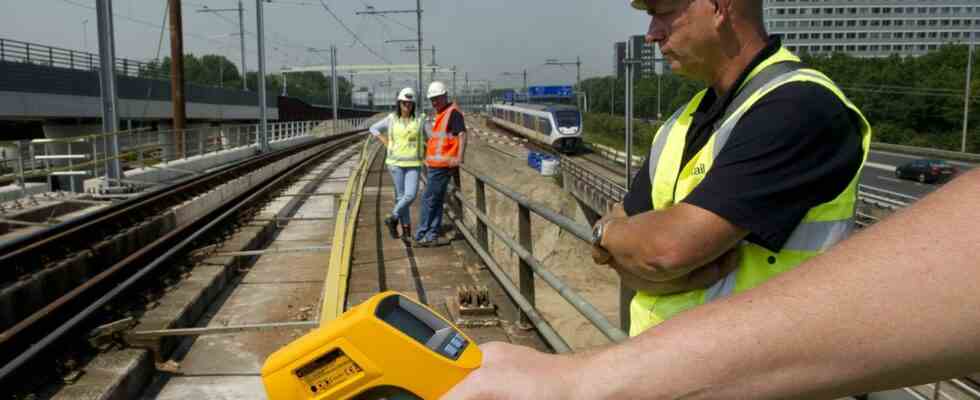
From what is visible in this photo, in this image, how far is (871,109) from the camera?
52531 millimetres

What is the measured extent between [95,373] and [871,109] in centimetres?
5425

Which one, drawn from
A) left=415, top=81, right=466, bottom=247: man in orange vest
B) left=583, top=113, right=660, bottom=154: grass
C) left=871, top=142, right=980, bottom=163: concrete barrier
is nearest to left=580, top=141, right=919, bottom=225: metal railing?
left=871, top=142, right=980, bottom=163: concrete barrier

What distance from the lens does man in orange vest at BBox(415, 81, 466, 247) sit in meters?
9.49

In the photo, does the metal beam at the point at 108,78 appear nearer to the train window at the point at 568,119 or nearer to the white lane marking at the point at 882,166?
the white lane marking at the point at 882,166

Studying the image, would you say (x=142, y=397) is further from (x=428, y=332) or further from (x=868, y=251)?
(x=868, y=251)

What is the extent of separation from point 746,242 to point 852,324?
3.99ft

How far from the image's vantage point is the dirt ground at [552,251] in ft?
81.7

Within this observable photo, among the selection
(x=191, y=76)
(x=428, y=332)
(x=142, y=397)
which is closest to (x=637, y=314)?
(x=428, y=332)

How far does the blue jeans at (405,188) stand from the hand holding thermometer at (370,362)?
8393mm

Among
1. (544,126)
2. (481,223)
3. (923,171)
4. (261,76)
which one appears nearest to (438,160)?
(481,223)

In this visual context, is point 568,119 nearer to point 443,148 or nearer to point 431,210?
point 443,148

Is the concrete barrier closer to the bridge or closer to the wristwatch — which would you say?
the bridge

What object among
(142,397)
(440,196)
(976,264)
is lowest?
(142,397)

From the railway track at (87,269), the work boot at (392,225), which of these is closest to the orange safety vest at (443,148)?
the work boot at (392,225)
